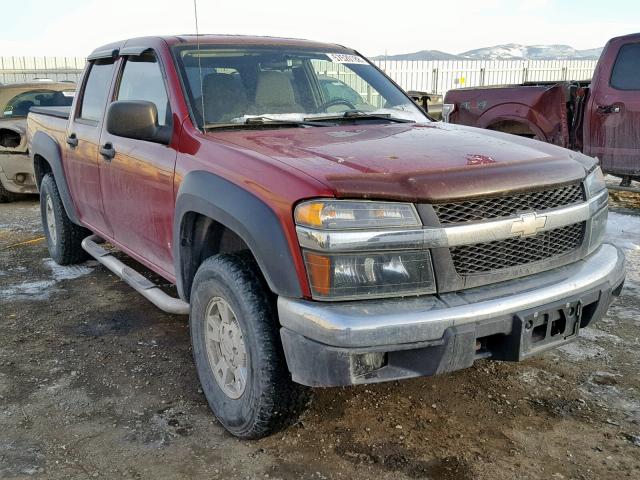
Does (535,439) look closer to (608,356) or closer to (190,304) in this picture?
(608,356)

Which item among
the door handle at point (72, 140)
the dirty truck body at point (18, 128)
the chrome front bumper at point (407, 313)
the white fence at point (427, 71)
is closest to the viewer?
the chrome front bumper at point (407, 313)

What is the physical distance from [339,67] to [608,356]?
7.83 ft

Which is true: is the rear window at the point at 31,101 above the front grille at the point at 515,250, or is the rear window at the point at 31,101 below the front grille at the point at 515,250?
above

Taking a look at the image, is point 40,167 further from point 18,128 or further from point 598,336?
point 598,336

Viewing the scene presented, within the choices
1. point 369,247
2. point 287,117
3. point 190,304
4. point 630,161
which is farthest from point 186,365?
point 630,161

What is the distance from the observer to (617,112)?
269 inches

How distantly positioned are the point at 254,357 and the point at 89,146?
2472 mm

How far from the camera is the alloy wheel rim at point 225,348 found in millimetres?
2771

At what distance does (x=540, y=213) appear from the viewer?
2.56 m

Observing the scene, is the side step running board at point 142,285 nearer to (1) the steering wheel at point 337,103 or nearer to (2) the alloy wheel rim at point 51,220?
(2) the alloy wheel rim at point 51,220

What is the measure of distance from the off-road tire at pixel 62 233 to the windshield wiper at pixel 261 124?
2615 mm

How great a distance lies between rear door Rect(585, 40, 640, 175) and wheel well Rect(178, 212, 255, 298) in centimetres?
546

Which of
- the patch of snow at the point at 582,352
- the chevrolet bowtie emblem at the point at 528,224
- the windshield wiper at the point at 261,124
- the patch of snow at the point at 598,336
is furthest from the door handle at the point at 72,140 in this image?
the patch of snow at the point at 598,336

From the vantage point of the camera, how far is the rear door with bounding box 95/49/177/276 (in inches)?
130
